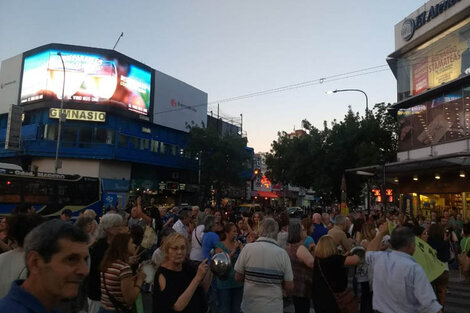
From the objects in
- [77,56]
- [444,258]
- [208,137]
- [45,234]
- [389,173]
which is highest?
[77,56]

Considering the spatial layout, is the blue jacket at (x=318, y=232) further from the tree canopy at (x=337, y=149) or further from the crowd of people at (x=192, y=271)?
the tree canopy at (x=337, y=149)

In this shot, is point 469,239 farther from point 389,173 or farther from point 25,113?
point 25,113

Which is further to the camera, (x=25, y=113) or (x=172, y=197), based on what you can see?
(x=172, y=197)

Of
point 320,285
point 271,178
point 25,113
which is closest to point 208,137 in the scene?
point 271,178

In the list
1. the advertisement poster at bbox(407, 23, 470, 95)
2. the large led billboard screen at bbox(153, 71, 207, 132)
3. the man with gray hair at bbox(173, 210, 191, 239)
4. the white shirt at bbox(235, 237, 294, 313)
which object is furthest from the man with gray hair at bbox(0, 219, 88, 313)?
the large led billboard screen at bbox(153, 71, 207, 132)

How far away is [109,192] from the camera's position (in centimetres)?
3603

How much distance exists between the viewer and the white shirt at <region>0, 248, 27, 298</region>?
3.30 meters

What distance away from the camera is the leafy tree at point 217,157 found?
41469 millimetres

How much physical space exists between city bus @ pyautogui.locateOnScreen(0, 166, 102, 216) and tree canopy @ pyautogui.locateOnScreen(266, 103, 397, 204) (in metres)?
16.5

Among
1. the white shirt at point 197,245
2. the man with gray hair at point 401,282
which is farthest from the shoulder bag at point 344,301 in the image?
the white shirt at point 197,245

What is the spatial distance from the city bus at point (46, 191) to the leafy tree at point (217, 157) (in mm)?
19361

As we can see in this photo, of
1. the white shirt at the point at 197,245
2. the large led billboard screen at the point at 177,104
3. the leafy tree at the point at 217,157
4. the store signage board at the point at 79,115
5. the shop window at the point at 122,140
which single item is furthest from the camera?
the large led billboard screen at the point at 177,104

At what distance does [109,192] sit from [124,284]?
34.5 metres

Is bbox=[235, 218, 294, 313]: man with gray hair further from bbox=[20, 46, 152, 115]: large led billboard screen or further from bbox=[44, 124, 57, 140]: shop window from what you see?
bbox=[44, 124, 57, 140]: shop window
